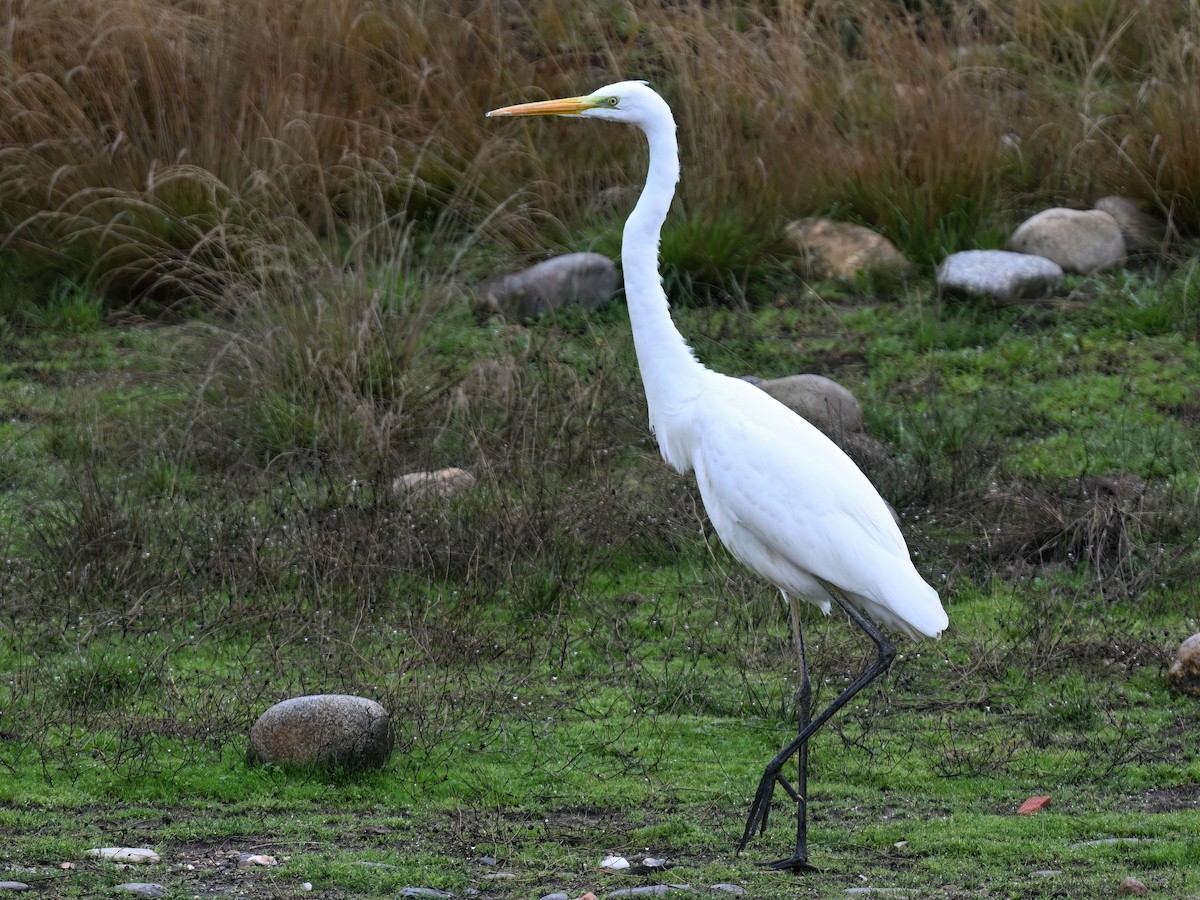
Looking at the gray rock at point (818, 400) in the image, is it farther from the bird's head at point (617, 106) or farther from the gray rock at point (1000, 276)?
the bird's head at point (617, 106)

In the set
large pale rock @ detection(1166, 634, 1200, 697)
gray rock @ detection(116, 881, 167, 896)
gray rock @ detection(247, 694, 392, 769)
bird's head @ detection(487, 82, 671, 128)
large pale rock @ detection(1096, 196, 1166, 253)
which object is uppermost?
bird's head @ detection(487, 82, 671, 128)

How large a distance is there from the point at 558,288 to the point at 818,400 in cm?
207

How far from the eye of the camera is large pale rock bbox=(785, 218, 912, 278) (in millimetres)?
8695

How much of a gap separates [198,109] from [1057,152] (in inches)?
190

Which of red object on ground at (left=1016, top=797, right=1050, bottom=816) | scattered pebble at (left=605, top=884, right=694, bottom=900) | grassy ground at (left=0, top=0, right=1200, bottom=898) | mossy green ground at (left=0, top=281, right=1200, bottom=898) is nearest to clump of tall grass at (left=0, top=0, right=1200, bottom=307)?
grassy ground at (left=0, top=0, right=1200, bottom=898)

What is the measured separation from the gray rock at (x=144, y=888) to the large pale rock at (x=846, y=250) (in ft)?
19.9

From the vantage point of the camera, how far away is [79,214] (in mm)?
8648

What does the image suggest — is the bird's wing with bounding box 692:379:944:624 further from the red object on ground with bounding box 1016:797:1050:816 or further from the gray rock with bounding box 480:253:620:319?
the gray rock with bounding box 480:253:620:319

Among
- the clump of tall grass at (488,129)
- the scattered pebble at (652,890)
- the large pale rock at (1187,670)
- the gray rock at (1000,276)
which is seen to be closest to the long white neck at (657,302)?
the scattered pebble at (652,890)

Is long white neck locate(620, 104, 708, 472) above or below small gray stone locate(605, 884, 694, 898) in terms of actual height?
above

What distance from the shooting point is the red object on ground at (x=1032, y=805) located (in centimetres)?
405

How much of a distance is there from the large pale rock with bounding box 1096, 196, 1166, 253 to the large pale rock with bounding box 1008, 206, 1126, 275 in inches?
4.8

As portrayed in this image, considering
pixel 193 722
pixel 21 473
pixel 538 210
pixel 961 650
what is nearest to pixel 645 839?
pixel 193 722

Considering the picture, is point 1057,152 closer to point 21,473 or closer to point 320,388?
point 320,388
